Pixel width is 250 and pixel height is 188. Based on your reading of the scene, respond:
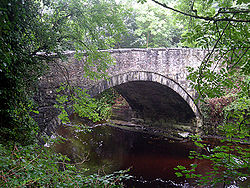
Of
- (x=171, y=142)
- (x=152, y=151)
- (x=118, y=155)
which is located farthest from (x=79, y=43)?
(x=171, y=142)

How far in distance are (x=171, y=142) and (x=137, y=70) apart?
12.4 feet

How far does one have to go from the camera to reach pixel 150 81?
7168 millimetres

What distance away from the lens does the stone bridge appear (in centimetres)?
465

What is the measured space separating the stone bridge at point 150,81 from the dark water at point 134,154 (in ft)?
4.89

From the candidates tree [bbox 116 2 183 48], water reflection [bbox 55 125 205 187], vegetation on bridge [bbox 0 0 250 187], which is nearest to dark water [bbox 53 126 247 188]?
water reflection [bbox 55 125 205 187]

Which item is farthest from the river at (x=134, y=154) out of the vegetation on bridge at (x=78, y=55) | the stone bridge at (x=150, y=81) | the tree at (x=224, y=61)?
the tree at (x=224, y=61)

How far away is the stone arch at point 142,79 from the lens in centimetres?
533

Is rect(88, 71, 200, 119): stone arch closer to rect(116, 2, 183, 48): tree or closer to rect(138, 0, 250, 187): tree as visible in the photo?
rect(138, 0, 250, 187): tree

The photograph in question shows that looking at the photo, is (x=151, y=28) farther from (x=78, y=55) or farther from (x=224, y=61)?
(x=224, y=61)

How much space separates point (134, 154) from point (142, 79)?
2.86 meters

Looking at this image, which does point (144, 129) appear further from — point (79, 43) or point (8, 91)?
point (8, 91)

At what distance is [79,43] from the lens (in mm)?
3199

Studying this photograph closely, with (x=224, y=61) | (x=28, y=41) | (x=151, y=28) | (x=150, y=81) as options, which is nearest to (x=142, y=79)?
(x=150, y=81)

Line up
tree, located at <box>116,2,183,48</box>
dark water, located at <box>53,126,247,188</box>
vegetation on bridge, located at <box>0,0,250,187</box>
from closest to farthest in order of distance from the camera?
vegetation on bridge, located at <box>0,0,250,187</box> → dark water, located at <box>53,126,247,188</box> → tree, located at <box>116,2,183,48</box>
